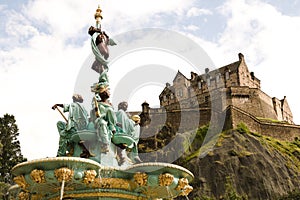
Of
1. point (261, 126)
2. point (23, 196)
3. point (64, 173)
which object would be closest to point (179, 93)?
point (261, 126)

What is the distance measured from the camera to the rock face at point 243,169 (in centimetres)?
4966

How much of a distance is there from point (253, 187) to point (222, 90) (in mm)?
28693

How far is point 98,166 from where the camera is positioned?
31.7ft

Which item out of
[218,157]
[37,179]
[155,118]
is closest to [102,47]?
[37,179]

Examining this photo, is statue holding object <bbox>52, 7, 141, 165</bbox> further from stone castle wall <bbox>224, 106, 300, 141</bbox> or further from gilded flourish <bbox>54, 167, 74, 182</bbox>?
stone castle wall <bbox>224, 106, 300, 141</bbox>

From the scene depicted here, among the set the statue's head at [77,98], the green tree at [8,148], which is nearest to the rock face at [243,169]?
the green tree at [8,148]

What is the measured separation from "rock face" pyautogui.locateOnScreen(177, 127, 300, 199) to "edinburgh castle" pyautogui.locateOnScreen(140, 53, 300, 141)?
545 centimetres

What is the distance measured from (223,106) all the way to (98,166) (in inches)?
2553

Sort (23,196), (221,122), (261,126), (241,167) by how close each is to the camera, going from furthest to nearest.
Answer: (261,126) → (221,122) → (241,167) → (23,196)

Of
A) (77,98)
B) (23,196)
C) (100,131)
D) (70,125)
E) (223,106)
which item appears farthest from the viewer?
(223,106)

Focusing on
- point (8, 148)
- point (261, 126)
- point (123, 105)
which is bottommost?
point (123, 105)

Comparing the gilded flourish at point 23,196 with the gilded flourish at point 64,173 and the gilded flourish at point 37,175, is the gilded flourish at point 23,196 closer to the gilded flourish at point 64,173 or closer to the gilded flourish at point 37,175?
the gilded flourish at point 37,175

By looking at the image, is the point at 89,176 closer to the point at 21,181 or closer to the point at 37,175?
the point at 37,175

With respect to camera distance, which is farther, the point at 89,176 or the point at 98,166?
the point at 98,166
